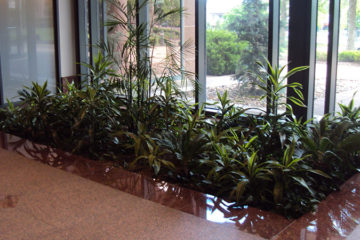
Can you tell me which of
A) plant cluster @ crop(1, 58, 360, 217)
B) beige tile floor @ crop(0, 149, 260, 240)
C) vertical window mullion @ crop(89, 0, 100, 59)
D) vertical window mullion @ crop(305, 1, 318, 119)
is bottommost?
beige tile floor @ crop(0, 149, 260, 240)

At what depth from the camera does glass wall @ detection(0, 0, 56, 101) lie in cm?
648

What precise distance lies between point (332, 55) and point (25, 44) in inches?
185

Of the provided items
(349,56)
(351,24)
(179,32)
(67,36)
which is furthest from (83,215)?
(67,36)

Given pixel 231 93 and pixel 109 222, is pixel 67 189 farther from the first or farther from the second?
pixel 231 93

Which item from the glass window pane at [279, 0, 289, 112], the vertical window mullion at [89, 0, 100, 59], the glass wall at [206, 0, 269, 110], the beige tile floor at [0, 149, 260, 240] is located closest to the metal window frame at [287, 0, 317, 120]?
the glass window pane at [279, 0, 289, 112]

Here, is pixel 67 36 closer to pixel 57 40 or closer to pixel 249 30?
pixel 57 40

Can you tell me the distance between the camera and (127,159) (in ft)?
14.0

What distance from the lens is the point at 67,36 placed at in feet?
23.8

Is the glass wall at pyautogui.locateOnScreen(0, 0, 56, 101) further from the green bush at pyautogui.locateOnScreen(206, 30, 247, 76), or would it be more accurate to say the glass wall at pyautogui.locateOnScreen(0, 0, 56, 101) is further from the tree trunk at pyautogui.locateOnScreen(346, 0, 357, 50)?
the tree trunk at pyautogui.locateOnScreen(346, 0, 357, 50)

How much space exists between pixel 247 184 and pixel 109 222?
1.08 metres

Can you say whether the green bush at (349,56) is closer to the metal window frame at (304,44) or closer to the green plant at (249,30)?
the metal window frame at (304,44)

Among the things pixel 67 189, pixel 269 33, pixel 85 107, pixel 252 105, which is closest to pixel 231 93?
pixel 252 105

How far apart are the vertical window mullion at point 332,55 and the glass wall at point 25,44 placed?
4566 millimetres

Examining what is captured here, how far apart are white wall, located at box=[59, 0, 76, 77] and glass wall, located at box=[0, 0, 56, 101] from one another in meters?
0.15
